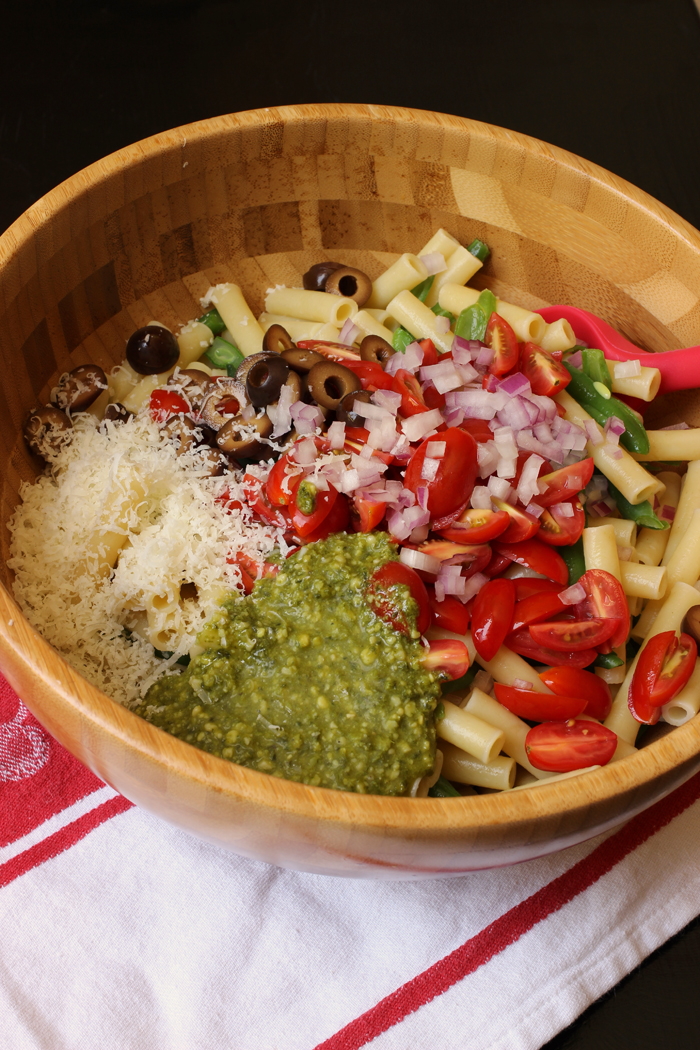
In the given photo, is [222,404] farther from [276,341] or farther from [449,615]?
[449,615]

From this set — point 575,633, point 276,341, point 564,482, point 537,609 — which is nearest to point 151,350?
point 276,341

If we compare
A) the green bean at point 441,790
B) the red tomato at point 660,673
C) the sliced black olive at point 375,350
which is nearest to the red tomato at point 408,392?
the sliced black olive at point 375,350

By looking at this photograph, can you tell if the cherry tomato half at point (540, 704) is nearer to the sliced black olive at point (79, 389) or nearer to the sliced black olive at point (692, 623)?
the sliced black olive at point (692, 623)

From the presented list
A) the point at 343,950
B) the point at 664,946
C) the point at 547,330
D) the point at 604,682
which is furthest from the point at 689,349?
the point at 343,950

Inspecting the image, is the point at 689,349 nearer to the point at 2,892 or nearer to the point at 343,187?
the point at 343,187

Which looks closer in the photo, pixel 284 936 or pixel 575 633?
pixel 284 936

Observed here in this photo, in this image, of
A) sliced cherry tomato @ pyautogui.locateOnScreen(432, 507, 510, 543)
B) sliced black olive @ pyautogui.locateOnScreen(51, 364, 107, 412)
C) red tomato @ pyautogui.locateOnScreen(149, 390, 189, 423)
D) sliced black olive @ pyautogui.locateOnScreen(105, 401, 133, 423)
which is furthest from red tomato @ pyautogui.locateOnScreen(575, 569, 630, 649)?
sliced black olive @ pyautogui.locateOnScreen(51, 364, 107, 412)
